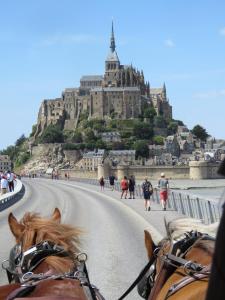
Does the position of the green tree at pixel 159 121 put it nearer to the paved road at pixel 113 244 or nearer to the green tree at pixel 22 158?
the green tree at pixel 22 158

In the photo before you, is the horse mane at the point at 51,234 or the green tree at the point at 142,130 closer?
the horse mane at the point at 51,234

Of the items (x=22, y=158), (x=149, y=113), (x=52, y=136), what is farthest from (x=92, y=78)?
(x=22, y=158)

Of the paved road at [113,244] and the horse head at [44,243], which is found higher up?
the horse head at [44,243]

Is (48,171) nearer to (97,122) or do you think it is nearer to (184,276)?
(97,122)

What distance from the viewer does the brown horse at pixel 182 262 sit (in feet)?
9.73

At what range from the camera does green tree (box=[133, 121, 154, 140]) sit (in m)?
148

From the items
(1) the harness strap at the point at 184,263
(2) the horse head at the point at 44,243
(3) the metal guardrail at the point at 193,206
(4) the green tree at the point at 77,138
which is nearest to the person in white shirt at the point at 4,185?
(3) the metal guardrail at the point at 193,206

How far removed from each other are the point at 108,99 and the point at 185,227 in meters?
153

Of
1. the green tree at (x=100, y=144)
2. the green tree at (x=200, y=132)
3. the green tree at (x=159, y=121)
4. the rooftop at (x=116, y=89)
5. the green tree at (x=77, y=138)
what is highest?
the rooftop at (x=116, y=89)

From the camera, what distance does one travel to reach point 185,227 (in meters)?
3.80

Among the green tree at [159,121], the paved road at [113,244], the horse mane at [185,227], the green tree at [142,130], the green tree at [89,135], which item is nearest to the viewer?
the horse mane at [185,227]

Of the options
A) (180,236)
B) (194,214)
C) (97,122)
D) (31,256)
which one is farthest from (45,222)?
(97,122)

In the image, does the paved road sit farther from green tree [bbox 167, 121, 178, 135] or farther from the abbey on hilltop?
green tree [bbox 167, 121, 178, 135]

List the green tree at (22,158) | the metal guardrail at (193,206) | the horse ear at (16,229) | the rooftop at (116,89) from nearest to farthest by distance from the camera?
the horse ear at (16,229) → the metal guardrail at (193,206) → the rooftop at (116,89) → the green tree at (22,158)
